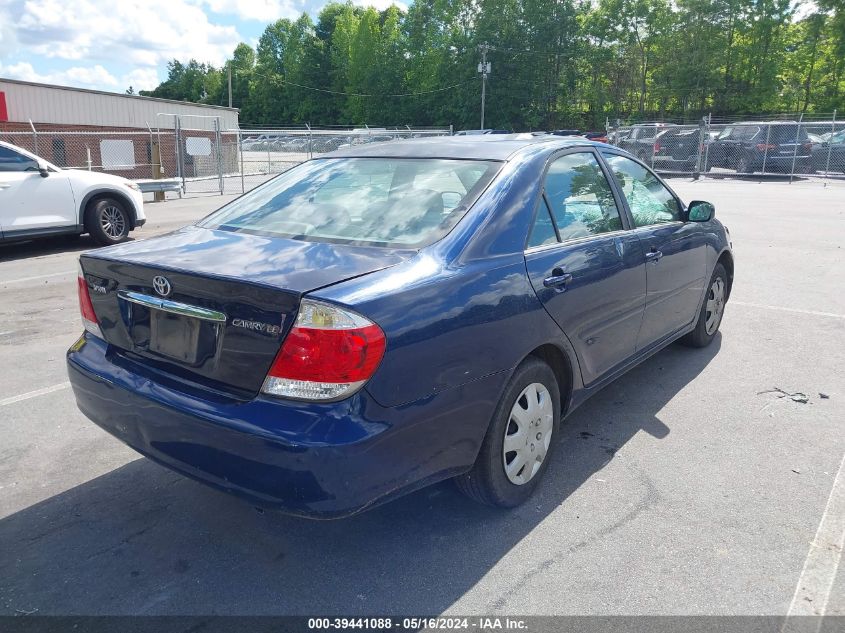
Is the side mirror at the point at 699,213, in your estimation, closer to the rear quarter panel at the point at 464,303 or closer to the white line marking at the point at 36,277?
the rear quarter panel at the point at 464,303

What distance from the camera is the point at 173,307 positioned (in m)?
2.59

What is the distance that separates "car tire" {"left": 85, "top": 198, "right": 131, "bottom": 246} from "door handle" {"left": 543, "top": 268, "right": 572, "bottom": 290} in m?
8.74

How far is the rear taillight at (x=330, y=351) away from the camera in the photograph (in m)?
2.29

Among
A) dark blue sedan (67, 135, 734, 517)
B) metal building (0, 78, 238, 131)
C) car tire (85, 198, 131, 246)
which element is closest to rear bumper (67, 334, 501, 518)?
dark blue sedan (67, 135, 734, 517)

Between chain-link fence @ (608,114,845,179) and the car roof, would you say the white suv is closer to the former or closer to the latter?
the car roof

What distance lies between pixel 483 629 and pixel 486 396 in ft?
2.82

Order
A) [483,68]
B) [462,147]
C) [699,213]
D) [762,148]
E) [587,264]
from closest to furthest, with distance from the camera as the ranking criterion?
[587,264] < [462,147] < [699,213] < [762,148] < [483,68]

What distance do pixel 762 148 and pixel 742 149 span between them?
2.43ft

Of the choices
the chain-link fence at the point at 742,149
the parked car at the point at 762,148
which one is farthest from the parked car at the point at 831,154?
the parked car at the point at 762,148

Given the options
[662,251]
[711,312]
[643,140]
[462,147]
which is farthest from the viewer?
[643,140]

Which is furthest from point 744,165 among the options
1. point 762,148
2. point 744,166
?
point 762,148

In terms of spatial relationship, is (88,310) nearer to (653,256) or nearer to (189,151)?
(653,256)

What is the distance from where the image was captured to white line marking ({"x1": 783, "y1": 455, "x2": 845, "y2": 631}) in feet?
8.20

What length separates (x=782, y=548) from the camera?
2842 millimetres
